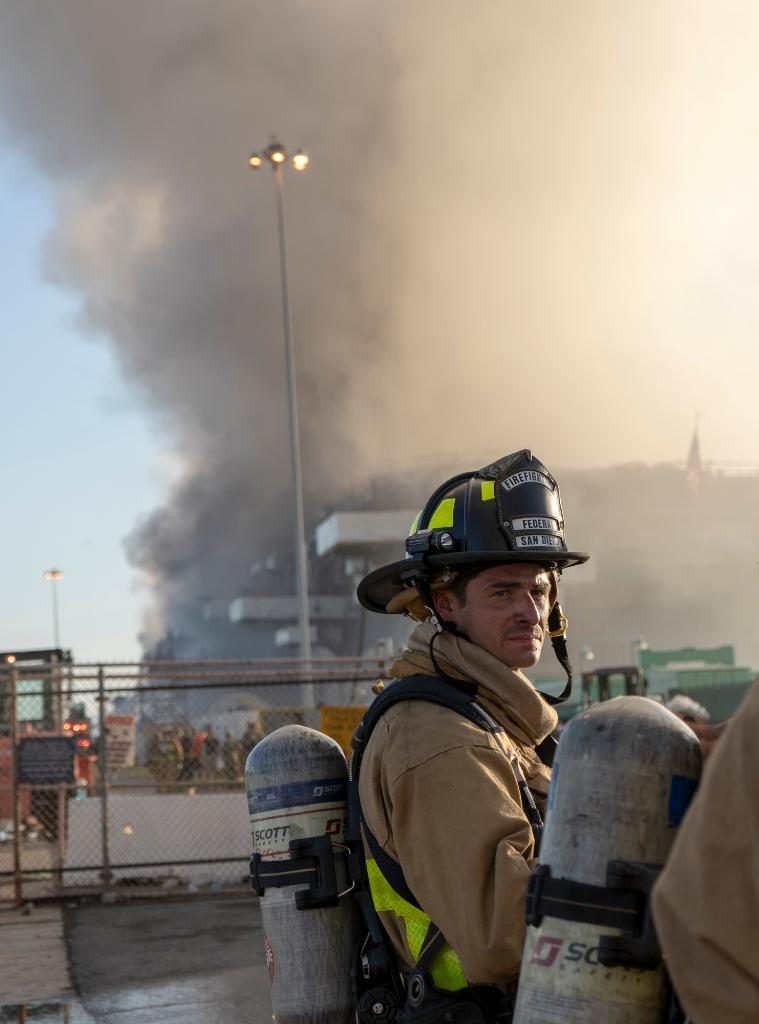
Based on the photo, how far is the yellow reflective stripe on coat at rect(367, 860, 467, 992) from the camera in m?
2.31

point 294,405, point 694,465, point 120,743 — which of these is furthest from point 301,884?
point 694,465

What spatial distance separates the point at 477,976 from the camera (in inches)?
84.0

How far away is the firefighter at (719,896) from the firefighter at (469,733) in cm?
78

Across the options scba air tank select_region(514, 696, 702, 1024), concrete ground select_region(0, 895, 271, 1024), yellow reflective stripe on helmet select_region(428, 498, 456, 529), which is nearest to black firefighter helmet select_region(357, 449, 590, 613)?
yellow reflective stripe on helmet select_region(428, 498, 456, 529)

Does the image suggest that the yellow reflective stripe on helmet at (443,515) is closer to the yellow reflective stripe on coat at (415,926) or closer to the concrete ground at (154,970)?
the yellow reflective stripe on coat at (415,926)

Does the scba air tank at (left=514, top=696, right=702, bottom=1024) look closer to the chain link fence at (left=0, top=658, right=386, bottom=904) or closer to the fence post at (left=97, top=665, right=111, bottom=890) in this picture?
the chain link fence at (left=0, top=658, right=386, bottom=904)

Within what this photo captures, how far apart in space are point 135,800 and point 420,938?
32.3ft

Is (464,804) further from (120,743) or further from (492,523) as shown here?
(120,743)

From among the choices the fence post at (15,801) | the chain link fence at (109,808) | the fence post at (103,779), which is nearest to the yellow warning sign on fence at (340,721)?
the chain link fence at (109,808)

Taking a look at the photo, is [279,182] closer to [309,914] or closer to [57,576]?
[309,914]

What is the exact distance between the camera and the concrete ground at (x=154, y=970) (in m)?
6.41

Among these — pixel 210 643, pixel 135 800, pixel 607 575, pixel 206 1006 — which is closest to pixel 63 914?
pixel 135 800

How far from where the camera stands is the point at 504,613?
2754 millimetres

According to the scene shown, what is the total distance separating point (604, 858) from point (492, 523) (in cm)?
110
